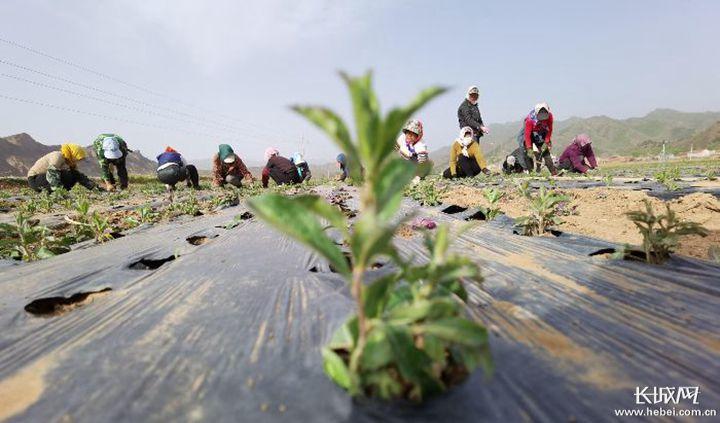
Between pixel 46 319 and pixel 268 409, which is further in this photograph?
pixel 46 319

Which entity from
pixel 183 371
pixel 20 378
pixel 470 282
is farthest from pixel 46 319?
pixel 470 282

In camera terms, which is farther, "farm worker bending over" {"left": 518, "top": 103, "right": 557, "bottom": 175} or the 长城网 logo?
"farm worker bending over" {"left": 518, "top": 103, "right": 557, "bottom": 175}

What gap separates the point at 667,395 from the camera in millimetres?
783

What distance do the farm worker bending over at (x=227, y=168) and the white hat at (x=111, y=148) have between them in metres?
2.44

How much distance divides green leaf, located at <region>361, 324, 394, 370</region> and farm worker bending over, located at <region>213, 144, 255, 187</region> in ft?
32.3

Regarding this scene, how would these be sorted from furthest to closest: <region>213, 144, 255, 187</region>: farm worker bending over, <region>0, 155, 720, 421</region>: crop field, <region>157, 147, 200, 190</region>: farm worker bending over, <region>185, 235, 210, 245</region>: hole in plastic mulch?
<region>213, 144, 255, 187</region>: farm worker bending over, <region>157, 147, 200, 190</region>: farm worker bending over, <region>185, 235, 210, 245</region>: hole in plastic mulch, <region>0, 155, 720, 421</region>: crop field

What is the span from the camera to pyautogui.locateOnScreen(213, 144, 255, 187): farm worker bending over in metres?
9.77

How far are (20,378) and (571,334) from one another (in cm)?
152

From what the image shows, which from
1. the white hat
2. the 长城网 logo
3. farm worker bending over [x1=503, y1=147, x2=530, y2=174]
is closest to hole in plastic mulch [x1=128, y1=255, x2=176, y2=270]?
the 长城网 logo

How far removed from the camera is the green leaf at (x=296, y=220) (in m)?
0.60

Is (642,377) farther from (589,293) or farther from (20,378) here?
(20,378)

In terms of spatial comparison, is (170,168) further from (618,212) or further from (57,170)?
(618,212)

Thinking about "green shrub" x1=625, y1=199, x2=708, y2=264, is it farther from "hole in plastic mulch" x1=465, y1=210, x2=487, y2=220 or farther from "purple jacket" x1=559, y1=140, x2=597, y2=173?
"purple jacket" x1=559, y1=140, x2=597, y2=173

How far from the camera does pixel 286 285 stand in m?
1.55
